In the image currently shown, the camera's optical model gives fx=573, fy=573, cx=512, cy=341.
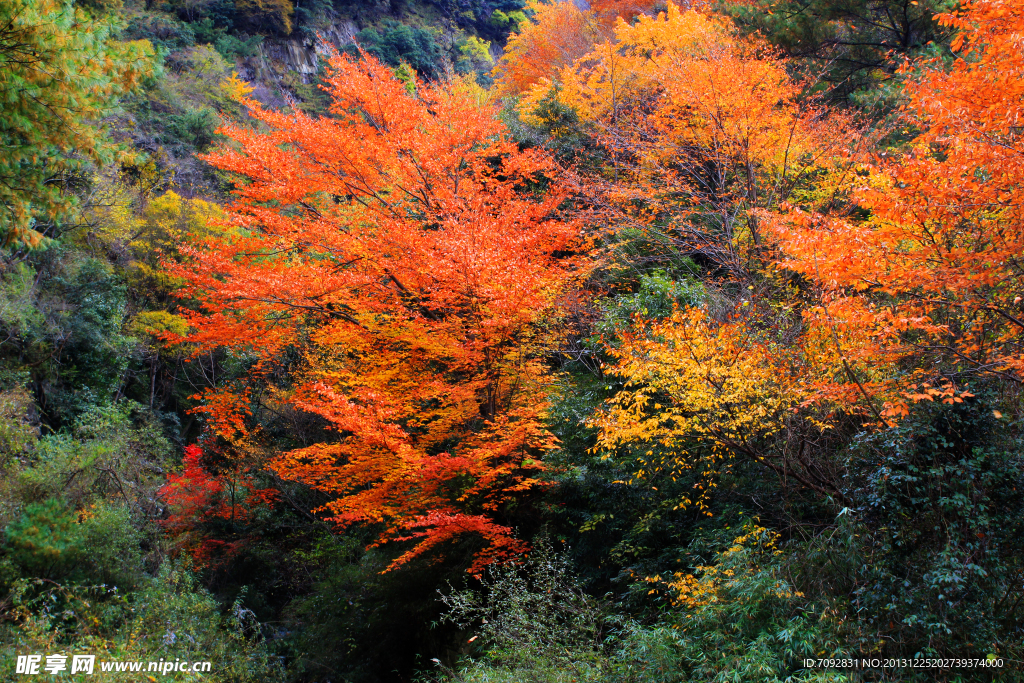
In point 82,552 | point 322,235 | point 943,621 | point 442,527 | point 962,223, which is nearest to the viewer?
point 943,621

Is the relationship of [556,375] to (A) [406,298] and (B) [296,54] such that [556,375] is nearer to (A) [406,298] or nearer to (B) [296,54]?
(A) [406,298]

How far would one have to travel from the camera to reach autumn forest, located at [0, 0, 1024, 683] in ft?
18.2

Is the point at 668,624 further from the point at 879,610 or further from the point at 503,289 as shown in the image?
the point at 503,289

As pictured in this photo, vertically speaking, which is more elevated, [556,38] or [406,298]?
[556,38]

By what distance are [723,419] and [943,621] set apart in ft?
9.31

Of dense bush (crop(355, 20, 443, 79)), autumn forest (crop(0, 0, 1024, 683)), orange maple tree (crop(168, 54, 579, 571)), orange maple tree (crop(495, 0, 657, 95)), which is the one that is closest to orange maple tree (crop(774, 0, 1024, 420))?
autumn forest (crop(0, 0, 1024, 683))

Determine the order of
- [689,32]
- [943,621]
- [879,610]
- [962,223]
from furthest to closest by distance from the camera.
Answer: [689,32], [962,223], [879,610], [943,621]

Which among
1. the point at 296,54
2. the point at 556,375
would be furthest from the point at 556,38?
the point at 556,375

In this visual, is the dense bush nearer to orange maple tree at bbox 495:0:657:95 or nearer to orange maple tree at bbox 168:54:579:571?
orange maple tree at bbox 495:0:657:95

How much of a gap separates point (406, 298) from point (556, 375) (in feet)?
11.6

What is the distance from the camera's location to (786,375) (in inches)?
269

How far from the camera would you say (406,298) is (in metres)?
11.6

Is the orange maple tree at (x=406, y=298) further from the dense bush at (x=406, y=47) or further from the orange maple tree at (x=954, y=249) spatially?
the dense bush at (x=406, y=47)

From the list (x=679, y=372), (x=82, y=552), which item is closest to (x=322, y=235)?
(x=82, y=552)
